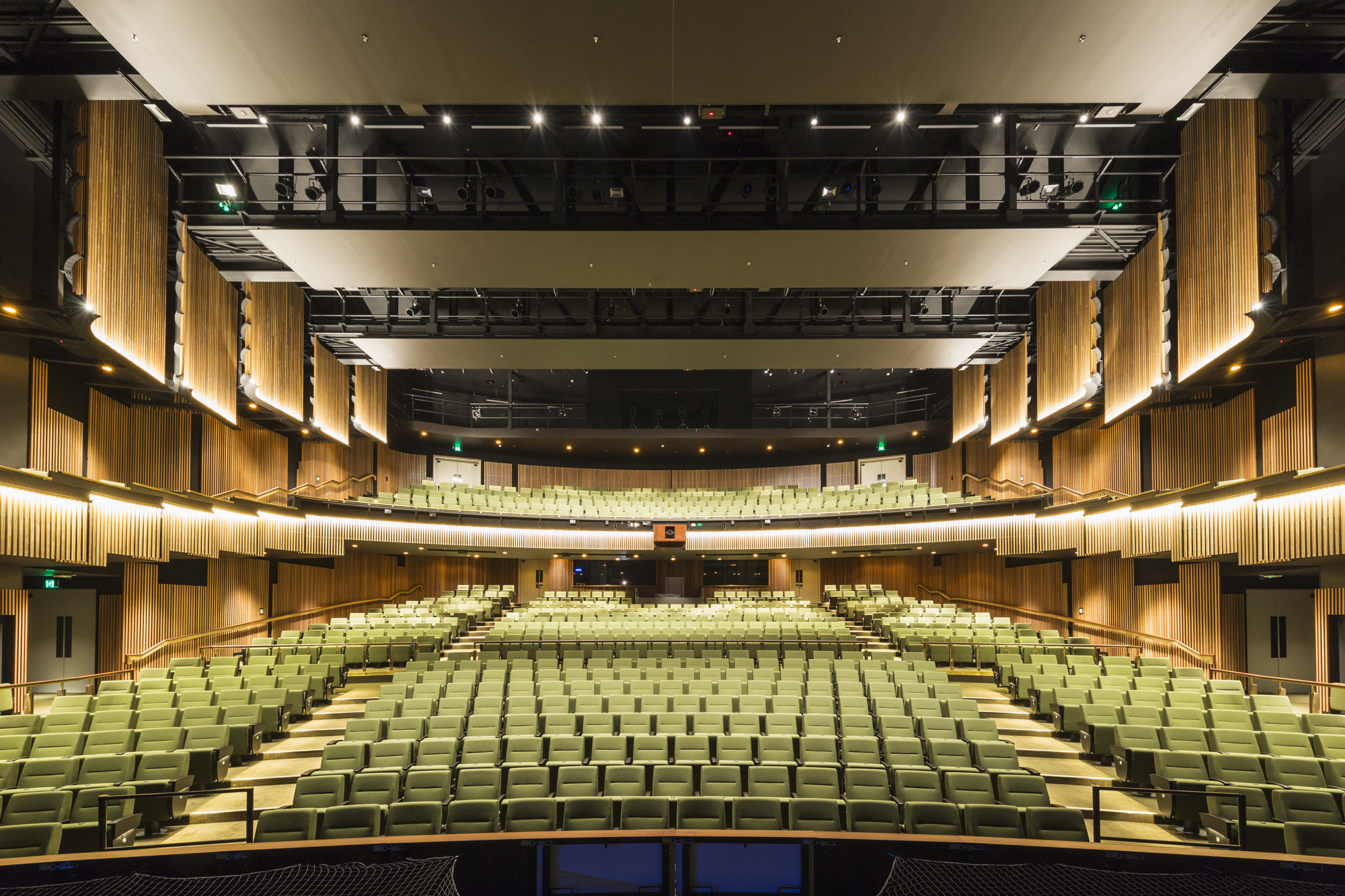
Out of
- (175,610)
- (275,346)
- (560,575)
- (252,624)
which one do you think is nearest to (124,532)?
(175,610)

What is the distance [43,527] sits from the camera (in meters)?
7.16

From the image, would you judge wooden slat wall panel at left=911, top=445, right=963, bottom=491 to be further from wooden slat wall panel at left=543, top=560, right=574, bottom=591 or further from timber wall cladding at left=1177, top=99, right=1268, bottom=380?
wooden slat wall panel at left=543, top=560, right=574, bottom=591

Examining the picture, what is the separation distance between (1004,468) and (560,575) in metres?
12.6

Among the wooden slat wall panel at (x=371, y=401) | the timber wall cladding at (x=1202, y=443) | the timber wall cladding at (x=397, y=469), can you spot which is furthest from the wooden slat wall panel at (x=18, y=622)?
the timber wall cladding at (x=1202, y=443)

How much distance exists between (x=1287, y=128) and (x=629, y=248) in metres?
7.22

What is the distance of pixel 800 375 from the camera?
2144cm

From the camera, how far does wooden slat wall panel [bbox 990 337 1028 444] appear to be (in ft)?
47.3

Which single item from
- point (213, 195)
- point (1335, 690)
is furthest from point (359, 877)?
point (1335, 690)

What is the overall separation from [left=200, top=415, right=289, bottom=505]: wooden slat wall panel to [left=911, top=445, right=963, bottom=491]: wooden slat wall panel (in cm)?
1592

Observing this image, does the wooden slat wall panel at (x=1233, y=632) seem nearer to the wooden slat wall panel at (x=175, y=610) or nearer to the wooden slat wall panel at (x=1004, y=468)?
the wooden slat wall panel at (x=1004, y=468)

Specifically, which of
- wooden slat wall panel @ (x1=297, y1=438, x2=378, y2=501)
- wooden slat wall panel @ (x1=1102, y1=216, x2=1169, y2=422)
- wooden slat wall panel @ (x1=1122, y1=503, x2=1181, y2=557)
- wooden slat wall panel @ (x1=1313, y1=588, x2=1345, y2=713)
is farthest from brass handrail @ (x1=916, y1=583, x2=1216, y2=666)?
wooden slat wall panel @ (x1=297, y1=438, x2=378, y2=501)

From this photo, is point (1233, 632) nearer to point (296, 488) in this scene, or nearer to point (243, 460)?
point (243, 460)

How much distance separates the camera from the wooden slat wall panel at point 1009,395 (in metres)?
14.4

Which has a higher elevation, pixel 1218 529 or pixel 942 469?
pixel 942 469
